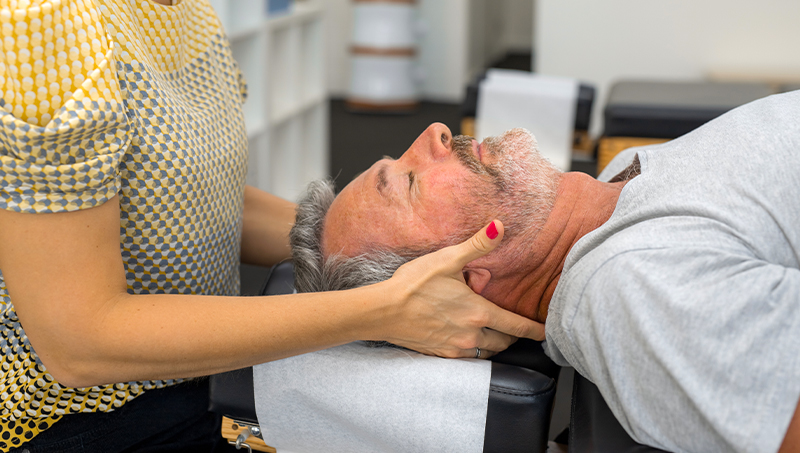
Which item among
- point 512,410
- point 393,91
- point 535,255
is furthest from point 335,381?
point 393,91

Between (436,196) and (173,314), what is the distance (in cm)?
45

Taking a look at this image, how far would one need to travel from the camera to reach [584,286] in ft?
2.86

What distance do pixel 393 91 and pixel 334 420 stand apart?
4.57 metres

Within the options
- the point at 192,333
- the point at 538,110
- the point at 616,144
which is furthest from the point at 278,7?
the point at 192,333

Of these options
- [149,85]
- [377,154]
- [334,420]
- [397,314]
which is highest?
[149,85]

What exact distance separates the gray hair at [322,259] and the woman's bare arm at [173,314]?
0.11m

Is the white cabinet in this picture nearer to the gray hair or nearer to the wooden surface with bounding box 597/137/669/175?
the wooden surface with bounding box 597/137/669/175

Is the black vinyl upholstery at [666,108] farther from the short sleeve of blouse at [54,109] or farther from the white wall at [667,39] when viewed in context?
the short sleeve of blouse at [54,109]

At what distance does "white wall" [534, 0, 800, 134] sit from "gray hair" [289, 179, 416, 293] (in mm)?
2899

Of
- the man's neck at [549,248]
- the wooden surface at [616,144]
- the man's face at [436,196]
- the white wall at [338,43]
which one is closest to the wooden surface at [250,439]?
the man's neck at [549,248]

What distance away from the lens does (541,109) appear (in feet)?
9.76

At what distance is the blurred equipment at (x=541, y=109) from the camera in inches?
117

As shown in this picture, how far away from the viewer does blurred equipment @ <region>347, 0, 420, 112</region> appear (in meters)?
5.11

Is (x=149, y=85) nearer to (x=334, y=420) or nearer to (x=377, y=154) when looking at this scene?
(x=334, y=420)
